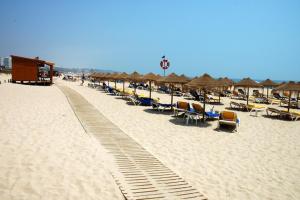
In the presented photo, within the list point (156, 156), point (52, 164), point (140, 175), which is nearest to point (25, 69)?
point (52, 164)

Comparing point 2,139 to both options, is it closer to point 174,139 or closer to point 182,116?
point 174,139

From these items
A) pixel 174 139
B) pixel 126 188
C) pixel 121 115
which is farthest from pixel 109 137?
pixel 121 115

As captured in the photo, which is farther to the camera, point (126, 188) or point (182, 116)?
point (182, 116)

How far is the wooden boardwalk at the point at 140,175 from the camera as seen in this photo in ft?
14.4

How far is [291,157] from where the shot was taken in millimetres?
6855

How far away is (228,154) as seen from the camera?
6.83m

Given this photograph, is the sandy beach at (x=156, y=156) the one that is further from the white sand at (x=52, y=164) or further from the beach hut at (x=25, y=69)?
the beach hut at (x=25, y=69)

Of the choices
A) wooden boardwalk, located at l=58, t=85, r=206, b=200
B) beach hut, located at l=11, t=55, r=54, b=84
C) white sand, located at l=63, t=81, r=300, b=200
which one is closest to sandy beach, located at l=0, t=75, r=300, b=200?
white sand, located at l=63, t=81, r=300, b=200

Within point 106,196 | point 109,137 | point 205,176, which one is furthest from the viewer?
point 109,137

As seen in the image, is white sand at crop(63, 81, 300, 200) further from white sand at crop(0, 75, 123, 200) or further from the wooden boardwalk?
white sand at crop(0, 75, 123, 200)

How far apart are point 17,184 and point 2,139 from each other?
9.96 ft

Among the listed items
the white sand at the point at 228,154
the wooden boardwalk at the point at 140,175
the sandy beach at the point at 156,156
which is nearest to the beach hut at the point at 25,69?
the sandy beach at the point at 156,156

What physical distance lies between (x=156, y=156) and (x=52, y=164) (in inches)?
92.9

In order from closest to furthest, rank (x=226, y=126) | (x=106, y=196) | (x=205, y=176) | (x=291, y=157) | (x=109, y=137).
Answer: (x=106, y=196) → (x=205, y=176) → (x=291, y=157) → (x=109, y=137) → (x=226, y=126)
